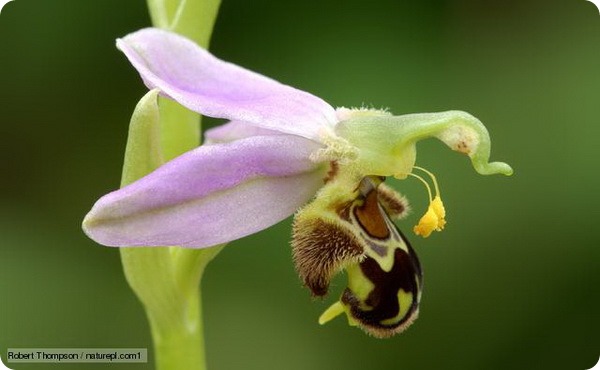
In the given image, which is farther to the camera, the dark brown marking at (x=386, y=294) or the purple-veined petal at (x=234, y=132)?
the purple-veined petal at (x=234, y=132)

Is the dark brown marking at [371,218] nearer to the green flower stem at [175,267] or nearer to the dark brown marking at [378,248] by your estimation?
the dark brown marking at [378,248]

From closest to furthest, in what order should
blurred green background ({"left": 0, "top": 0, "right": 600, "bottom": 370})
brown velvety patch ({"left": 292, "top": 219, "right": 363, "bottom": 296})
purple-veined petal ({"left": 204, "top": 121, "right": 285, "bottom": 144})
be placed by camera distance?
brown velvety patch ({"left": 292, "top": 219, "right": 363, "bottom": 296}) < purple-veined petal ({"left": 204, "top": 121, "right": 285, "bottom": 144}) < blurred green background ({"left": 0, "top": 0, "right": 600, "bottom": 370})

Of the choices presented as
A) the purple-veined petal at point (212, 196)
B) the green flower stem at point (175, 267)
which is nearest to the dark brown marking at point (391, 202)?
the purple-veined petal at point (212, 196)

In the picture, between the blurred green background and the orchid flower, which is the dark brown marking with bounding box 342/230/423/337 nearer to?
the orchid flower

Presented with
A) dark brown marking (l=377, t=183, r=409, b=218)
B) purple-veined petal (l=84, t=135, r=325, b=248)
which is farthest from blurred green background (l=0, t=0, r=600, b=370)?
purple-veined petal (l=84, t=135, r=325, b=248)

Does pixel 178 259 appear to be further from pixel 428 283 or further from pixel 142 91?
pixel 142 91

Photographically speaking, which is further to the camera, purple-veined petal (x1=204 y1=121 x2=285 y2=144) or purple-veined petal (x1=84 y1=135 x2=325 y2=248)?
purple-veined petal (x1=204 y1=121 x2=285 y2=144)
